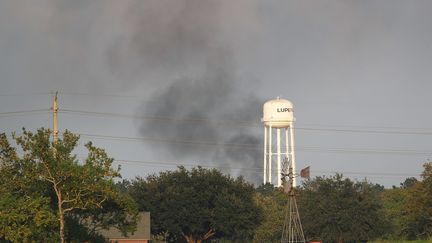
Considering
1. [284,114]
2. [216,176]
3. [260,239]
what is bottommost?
[260,239]

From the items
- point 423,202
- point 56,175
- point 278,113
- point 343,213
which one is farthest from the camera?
point 278,113

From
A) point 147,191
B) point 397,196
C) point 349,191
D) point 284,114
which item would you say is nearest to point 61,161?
point 147,191

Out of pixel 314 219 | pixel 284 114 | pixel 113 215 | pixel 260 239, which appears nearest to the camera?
pixel 113 215

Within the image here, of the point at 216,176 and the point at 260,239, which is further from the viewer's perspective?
the point at 260,239

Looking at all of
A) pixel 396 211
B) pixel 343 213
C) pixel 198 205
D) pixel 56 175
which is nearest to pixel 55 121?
pixel 56 175

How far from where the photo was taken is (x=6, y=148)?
58.5 meters

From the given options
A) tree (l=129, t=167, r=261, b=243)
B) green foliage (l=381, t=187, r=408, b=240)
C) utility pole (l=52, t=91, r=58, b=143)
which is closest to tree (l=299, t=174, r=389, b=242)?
green foliage (l=381, t=187, r=408, b=240)

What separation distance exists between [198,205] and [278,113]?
3914 cm

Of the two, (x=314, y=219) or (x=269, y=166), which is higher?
(x=269, y=166)

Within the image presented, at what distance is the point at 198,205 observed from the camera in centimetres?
10406

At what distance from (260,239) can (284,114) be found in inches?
988

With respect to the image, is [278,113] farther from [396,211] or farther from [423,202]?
[423,202]

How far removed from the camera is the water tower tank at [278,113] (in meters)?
139

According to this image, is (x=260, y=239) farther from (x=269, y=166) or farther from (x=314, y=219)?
(x=269, y=166)
